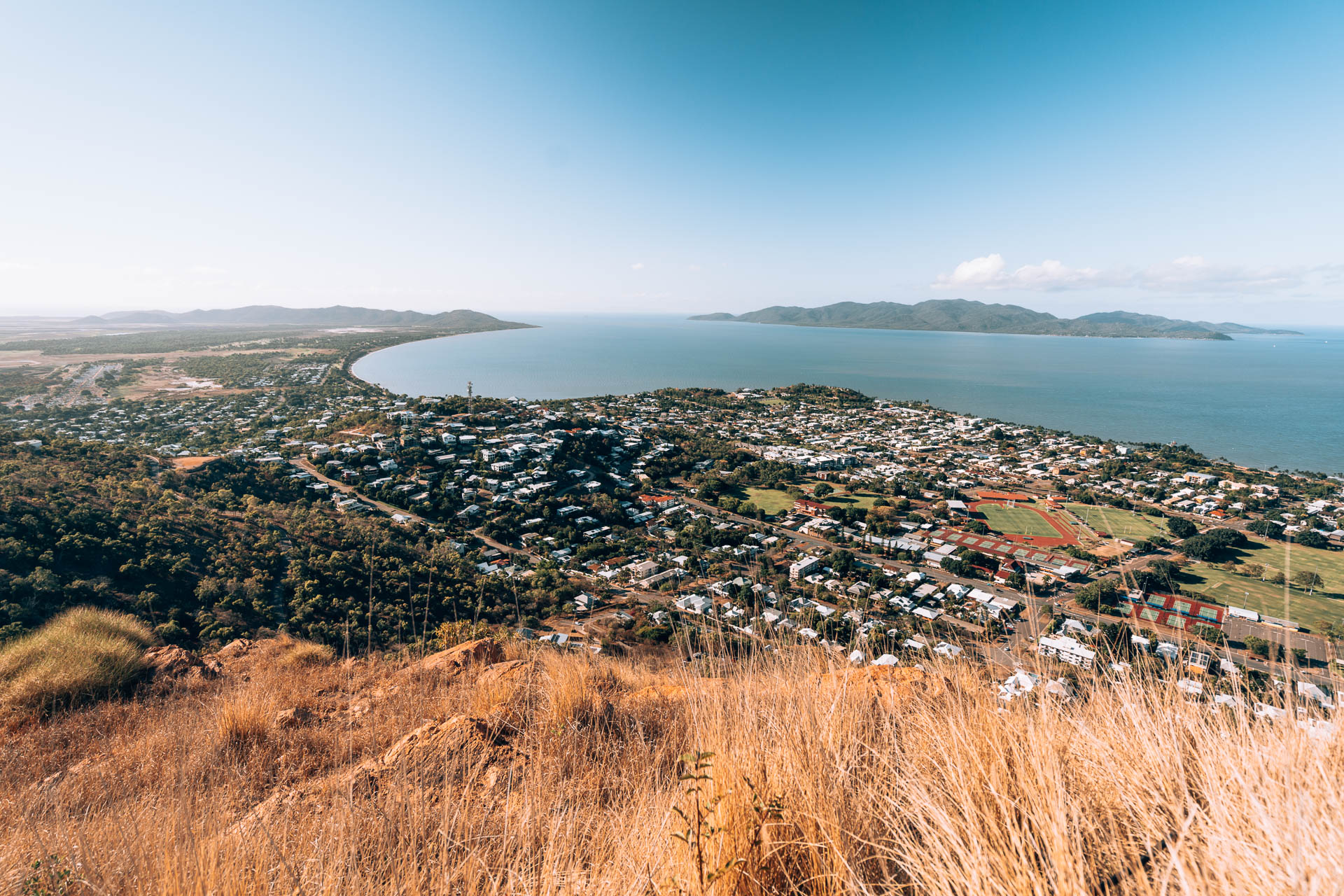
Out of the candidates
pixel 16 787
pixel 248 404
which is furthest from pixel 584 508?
pixel 248 404

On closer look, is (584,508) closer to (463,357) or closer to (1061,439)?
(1061,439)

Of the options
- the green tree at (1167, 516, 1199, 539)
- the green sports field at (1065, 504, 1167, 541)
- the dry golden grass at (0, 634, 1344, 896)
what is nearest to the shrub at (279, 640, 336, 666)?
the dry golden grass at (0, 634, 1344, 896)

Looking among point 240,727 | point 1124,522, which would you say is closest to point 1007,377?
point 1124,522

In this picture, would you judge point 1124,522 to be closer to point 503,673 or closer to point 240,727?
point 503,673

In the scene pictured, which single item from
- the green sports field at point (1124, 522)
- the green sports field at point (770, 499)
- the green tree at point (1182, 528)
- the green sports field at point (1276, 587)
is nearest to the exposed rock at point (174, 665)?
the green sports field at point (770, 499)

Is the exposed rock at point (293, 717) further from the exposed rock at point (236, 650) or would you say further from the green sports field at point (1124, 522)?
the green sports field at point (1124, 522)
